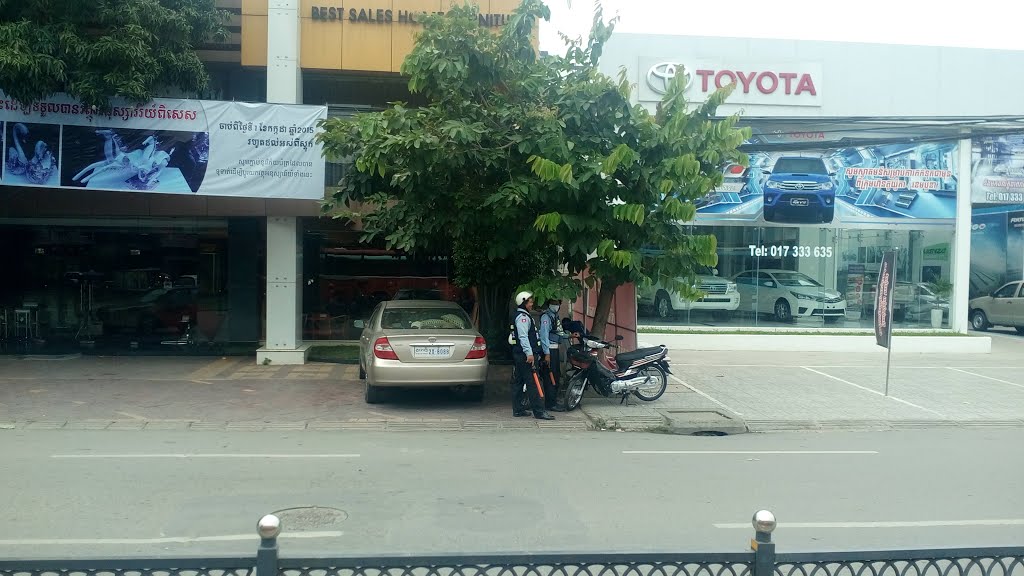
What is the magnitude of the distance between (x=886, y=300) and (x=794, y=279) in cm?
689

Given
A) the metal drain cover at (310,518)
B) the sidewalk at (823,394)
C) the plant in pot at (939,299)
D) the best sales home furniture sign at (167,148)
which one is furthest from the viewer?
the plant in pot at (939,299)

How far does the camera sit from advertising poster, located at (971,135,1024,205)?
19.6 meters

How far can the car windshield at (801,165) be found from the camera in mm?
19062

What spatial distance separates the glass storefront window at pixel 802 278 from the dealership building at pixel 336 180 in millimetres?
49

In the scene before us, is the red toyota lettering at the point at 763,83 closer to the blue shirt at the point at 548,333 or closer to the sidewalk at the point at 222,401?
the sidewalk at the point at 222,401

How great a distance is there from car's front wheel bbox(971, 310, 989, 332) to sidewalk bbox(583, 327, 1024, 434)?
6383 mm

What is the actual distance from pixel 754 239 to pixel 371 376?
1154 cm

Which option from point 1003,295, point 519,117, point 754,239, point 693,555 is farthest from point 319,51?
point 1003,295

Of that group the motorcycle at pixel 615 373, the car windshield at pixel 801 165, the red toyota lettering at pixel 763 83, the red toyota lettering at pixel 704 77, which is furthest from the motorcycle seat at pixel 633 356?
the red toyota lettering at pixel 763 83

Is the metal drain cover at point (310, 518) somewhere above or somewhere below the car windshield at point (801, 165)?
below

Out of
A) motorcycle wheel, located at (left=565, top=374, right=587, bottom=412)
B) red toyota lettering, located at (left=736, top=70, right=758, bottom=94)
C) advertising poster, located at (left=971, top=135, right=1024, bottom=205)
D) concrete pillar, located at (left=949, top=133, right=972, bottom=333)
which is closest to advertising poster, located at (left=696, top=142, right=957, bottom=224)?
concrete pillar, located at (left=949, top=133, right=972, bottom=333)

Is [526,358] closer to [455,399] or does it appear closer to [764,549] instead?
[455,399]

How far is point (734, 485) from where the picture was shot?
7.38m

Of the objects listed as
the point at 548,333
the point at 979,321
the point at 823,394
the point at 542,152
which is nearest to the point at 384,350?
the point at 548,333
